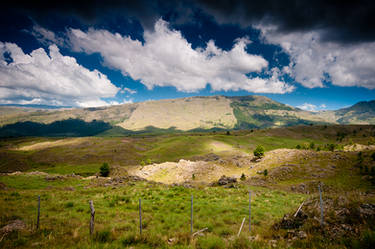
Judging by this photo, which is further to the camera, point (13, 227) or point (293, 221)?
point (293, 221)

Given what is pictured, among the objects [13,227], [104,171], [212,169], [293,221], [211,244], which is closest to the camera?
[211,244]

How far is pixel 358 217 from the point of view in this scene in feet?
32.3

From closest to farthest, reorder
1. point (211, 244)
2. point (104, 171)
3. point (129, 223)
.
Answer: point (211, 244), point (129, 223), point (104, 171)

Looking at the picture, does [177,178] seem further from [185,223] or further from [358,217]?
[358,217]

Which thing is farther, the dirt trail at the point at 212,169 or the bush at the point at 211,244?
the dirt trail at the point at 212,169

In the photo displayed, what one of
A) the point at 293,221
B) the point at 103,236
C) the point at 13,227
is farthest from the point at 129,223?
the point at 293,221

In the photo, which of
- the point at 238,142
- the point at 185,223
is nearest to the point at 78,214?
the point at 185,223

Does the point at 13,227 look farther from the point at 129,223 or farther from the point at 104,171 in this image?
the point at 104,171

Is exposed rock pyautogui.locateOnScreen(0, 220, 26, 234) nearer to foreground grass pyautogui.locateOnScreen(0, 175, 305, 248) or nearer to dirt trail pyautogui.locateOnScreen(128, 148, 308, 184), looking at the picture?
foreground grass pyautogui.locateOnScreen(0, 175, 305, 248)

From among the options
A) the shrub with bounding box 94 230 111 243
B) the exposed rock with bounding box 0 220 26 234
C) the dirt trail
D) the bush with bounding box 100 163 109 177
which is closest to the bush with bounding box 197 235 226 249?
the shrub with bounding box 94 230 111 243

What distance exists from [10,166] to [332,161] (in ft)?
554

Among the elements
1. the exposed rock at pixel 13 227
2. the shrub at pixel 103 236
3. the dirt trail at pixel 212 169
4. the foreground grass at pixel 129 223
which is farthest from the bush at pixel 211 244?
the dirt trail at pixel 212 169

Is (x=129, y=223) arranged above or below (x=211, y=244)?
below

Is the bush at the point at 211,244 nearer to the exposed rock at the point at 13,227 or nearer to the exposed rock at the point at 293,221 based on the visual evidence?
the exposed rock at the point at 293,221
